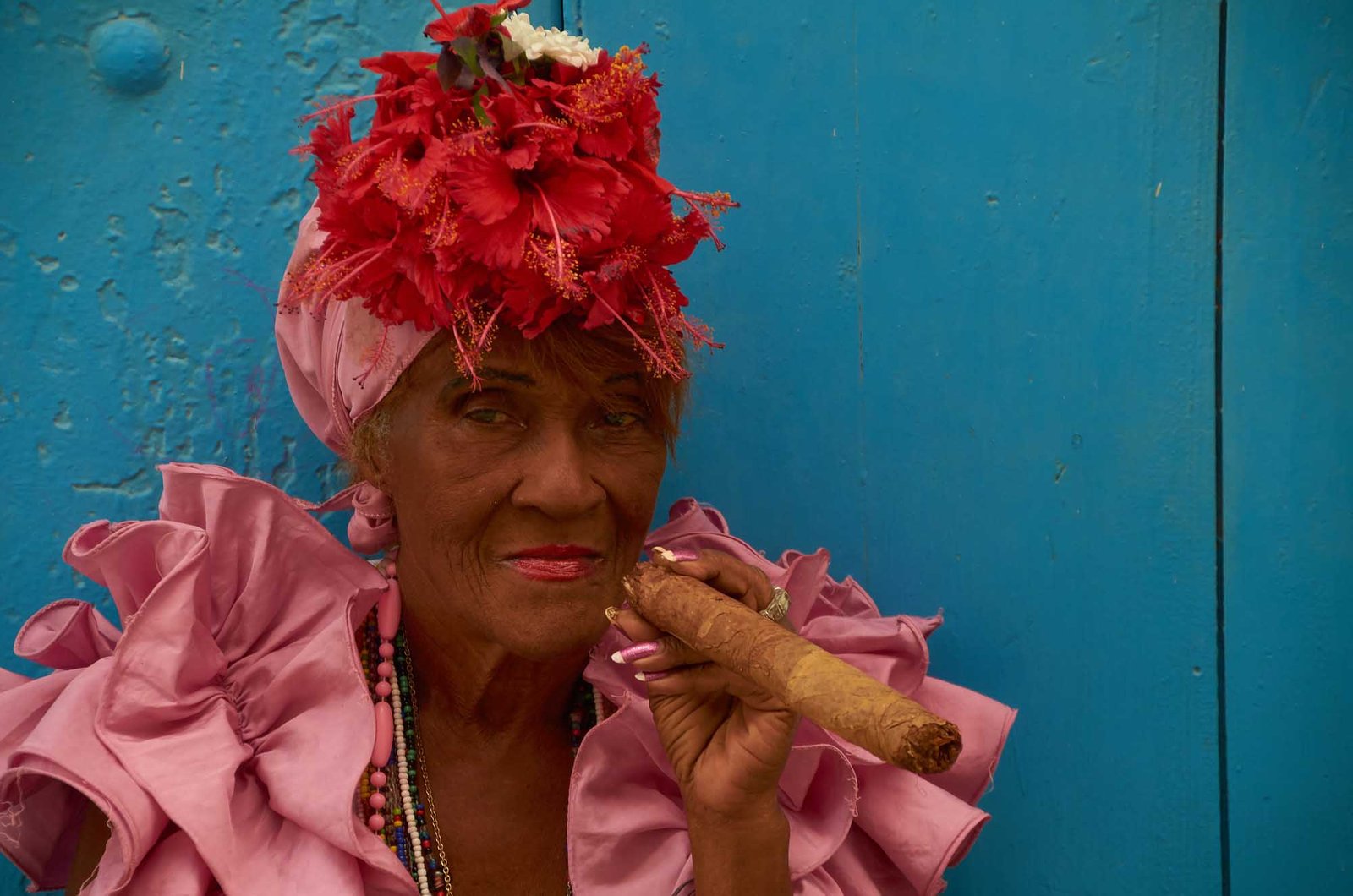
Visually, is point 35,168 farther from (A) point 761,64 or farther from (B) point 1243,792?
(B) point 1243,792

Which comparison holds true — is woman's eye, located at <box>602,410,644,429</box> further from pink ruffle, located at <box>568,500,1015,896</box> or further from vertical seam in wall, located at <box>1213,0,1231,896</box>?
vertical seam in wall, located at <box>1213,0,1231,896</box>

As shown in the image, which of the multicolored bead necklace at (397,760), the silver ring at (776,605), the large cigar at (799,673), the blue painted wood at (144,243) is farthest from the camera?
the blue painted wood at (144,243)

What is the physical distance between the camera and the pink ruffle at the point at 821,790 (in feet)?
6.79

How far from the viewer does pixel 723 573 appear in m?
1.83

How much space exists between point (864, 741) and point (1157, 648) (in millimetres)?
1229

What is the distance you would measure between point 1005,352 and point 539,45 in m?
1.01

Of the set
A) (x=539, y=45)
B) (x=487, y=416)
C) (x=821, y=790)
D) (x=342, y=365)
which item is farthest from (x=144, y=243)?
(x=821, y=790)

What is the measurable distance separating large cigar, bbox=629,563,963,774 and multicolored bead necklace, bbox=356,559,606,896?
0.50 m

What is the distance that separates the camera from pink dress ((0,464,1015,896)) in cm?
183

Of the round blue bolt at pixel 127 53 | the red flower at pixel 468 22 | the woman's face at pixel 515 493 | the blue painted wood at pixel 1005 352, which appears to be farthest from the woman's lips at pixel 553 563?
the round blue bolt at pixel 127 53

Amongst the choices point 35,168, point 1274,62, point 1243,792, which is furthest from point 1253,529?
point 35,168

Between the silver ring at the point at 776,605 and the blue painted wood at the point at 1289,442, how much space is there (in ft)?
2.91

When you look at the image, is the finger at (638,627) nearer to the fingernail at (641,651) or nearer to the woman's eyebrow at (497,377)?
the fingernail at (641,651)

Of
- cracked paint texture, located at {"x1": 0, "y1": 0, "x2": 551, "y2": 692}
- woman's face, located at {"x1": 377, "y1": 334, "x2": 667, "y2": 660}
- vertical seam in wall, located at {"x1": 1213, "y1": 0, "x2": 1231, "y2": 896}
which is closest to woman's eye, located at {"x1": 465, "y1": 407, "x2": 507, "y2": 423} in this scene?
woman's face, located at {"x1": 377, "y1": 334, "x2": 667, "y2": 660}
